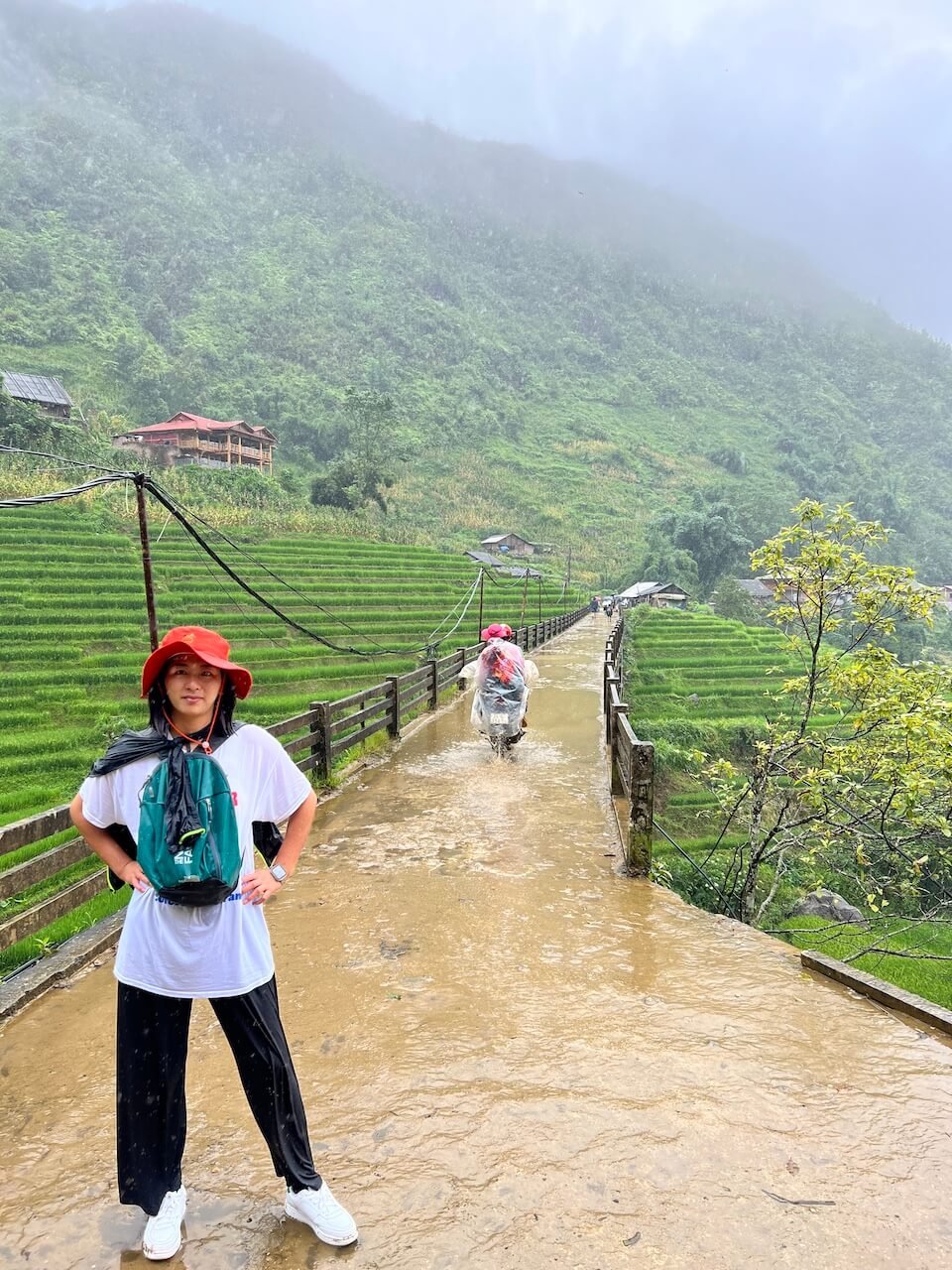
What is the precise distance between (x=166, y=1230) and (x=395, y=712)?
805 centimetres

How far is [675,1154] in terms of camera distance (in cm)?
257

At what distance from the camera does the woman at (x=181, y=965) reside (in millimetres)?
2018

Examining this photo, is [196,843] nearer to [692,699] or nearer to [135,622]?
[135,622]

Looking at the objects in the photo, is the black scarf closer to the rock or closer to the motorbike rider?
the motorbike rider

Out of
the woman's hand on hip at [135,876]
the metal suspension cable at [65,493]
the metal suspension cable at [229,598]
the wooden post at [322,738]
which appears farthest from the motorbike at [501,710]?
the metal suspension cable at [229,598]

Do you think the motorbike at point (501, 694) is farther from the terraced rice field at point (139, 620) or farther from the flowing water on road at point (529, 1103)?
the terraced rice field at point (139, 620)

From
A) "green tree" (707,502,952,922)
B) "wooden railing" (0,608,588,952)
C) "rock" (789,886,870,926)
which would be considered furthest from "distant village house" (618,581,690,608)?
"green tree" (707,502,952,922)

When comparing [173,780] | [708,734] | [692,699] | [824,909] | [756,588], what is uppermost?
[173,780]

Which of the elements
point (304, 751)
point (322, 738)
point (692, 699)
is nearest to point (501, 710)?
point (322, 738)

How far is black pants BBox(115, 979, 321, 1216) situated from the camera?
2057 millimetres

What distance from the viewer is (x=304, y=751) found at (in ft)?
31.1

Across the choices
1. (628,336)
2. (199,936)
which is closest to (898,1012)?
(199,936)

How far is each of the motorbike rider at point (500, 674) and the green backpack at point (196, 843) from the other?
7.11m

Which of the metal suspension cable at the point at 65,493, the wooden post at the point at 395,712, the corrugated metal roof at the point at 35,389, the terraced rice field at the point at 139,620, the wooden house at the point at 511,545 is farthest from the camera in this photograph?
the wooden house at the point at 511,545
